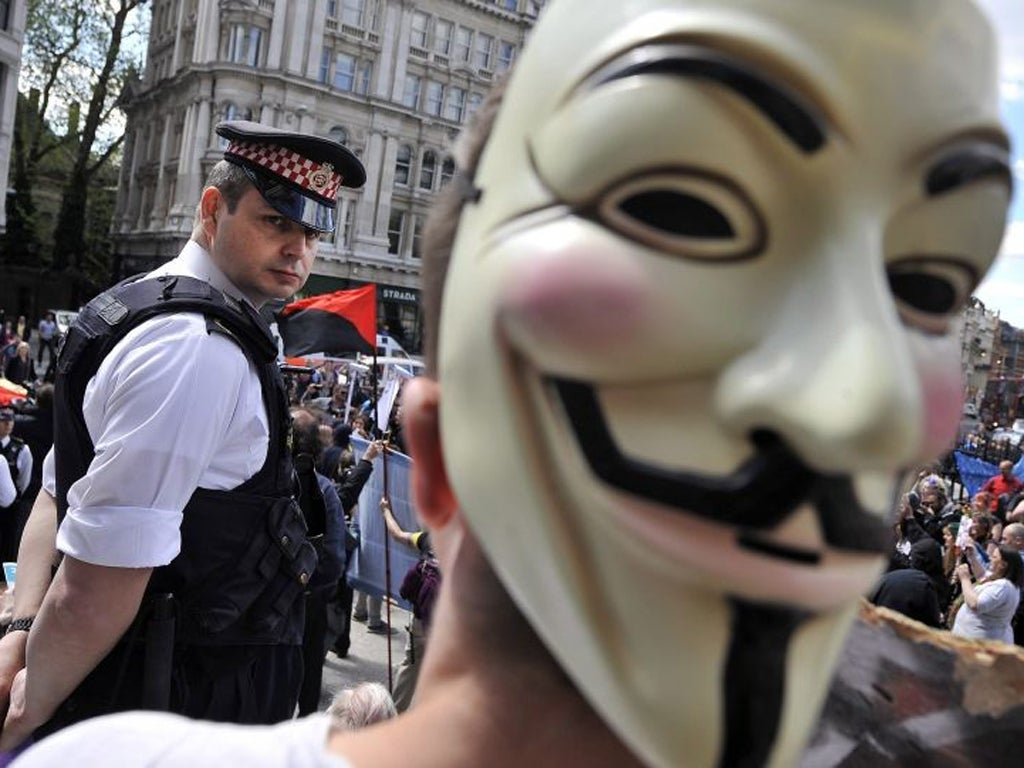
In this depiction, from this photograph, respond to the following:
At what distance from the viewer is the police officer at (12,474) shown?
235 inches

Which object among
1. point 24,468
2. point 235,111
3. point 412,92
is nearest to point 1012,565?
point 24,468

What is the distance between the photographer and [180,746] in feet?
3.20

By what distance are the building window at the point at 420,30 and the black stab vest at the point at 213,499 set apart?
125ft

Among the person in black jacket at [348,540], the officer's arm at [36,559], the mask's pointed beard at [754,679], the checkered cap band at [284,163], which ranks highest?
the checkered cap band at [284,163]

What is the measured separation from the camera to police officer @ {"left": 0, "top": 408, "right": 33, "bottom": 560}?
597 centimetres

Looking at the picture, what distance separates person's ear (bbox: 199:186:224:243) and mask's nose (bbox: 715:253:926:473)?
80.1 inches

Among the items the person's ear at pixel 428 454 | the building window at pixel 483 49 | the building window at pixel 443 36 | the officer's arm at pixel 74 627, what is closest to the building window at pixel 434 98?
the building window at pixel 443 36

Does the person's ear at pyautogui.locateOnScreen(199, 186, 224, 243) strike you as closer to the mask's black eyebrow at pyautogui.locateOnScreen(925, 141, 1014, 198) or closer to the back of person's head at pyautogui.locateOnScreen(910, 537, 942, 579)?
the mask's black eyebrow at pyautogui.locateOnScreen(925, 141, 1014, 198)

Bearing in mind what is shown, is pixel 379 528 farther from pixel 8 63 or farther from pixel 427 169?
pixel 427 169

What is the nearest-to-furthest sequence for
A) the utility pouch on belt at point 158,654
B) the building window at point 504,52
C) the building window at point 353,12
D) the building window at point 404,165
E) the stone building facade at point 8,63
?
the utility pouch on belt at point 158,654, the stone building facade at point 8,63, the building window at point 353,12, the building window at point 404,165, the building window at point 504,52

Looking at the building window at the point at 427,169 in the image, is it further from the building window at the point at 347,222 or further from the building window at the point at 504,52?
the building window at the point at 504,52

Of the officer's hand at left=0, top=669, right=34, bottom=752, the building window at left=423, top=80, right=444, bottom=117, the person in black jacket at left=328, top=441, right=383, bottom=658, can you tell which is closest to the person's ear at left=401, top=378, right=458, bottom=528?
the officer's hand at left=0, top=669, right=34, bottom=752

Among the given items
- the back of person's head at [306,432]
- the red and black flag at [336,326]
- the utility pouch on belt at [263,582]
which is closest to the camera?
the utility pouch on belt at [263,582]

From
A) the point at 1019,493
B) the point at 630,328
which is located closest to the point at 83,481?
the point at 630,328
